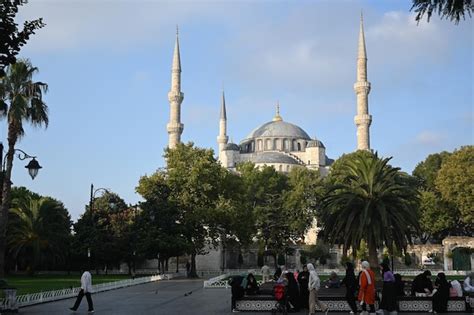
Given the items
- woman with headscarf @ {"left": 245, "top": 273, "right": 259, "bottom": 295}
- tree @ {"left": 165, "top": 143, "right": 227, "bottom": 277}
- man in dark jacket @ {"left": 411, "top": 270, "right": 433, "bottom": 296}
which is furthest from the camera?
tree @ {"left": 165, "top": 143, "right": 227, "bottom": 277}

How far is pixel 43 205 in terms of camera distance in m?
43.9

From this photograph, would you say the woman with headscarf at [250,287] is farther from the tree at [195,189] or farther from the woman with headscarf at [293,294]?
the tree at [195,189]

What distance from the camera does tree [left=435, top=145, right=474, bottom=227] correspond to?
167ft

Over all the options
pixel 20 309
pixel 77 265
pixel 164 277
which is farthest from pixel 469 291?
pixel 77 265

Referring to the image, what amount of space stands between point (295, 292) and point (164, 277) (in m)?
25.4

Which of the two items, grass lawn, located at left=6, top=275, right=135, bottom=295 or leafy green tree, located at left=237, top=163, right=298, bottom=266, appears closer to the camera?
grass lawn, located at left=6, top=275, right=135, bottom=295

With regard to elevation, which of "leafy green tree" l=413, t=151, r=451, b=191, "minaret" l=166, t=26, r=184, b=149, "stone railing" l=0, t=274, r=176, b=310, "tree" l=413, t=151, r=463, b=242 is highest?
"minaret" l=166, t=26, r=184, b=149

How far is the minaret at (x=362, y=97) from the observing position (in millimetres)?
68438

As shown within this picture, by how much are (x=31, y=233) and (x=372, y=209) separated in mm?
27237

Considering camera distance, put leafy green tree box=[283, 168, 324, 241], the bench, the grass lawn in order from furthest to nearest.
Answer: leafy green tree box=[283, 168, 324, 241]
the grass lawn
the bench

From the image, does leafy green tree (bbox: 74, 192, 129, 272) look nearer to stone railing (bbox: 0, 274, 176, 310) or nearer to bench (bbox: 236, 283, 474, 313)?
stone railing (bbox: 0, 274, 176, 310)

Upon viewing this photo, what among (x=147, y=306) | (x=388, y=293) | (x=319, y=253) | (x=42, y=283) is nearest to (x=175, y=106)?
(x=319, y=253)

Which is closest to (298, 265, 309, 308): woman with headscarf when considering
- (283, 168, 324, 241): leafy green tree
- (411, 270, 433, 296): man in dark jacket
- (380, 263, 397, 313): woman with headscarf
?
(380, 263, 397, 313): woman with headscarf

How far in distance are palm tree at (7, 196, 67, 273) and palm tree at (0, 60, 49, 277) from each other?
21.2 m
